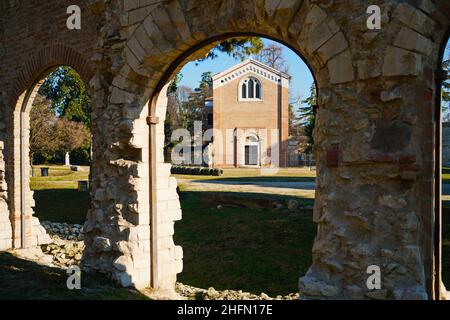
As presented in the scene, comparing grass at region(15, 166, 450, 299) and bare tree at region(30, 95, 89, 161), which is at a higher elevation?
bare tree at region(30, 95, 89, 161)

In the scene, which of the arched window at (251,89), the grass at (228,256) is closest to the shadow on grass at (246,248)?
the grass at (228,256)

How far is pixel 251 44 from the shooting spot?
465 inches

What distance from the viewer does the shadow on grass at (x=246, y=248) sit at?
757 centimetres

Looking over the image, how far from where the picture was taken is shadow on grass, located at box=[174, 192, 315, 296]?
7.57 metres

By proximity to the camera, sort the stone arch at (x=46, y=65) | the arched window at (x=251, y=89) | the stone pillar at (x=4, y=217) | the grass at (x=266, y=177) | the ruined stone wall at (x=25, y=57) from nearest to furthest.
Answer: the stone arch at (x=46, y=65) < the ruined stone wall at (x=25, y=57) < the stone pillar at (x=4, y=217) < the grass at (x=266, y=177) < the arched window at (x=251, y=89)

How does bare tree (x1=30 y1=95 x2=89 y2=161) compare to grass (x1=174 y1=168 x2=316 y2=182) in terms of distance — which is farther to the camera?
bare tree (x1=30 y1=95 x2=89 y2=161)

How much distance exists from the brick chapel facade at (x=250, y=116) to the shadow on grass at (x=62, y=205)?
1770 cm

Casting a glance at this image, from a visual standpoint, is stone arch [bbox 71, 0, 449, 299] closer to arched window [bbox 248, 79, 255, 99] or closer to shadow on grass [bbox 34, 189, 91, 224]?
shadow on grass [bbox 34, 189, 91, 224]

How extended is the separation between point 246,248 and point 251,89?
2685cm

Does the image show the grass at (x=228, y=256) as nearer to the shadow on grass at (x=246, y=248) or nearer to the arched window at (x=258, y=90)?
the shadow on grass at (x=246, y=248)

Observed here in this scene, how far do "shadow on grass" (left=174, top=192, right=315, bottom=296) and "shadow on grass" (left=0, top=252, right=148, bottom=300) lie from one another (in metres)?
2.23

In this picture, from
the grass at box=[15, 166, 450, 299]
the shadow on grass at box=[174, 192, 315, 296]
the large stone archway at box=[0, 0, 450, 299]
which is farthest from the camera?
the shadow on grass at box=[174, 192, 315, 296]

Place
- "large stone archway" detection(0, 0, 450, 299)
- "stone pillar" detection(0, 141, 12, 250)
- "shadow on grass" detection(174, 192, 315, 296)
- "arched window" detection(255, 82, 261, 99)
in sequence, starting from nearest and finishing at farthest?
"large stone archway" detection(0, 0, 450, 299) < "shadow on grass" detection(174, 192, 315, 296) < "stone pillar" detection(0, 141, 12, 250) < "arched window" detection(255, 82, 261, 99)

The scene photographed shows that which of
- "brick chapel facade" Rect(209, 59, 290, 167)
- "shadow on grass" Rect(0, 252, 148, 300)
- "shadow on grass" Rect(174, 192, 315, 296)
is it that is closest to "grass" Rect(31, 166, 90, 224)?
"shadow on grass" Rect(174, 192, 315, 296)
